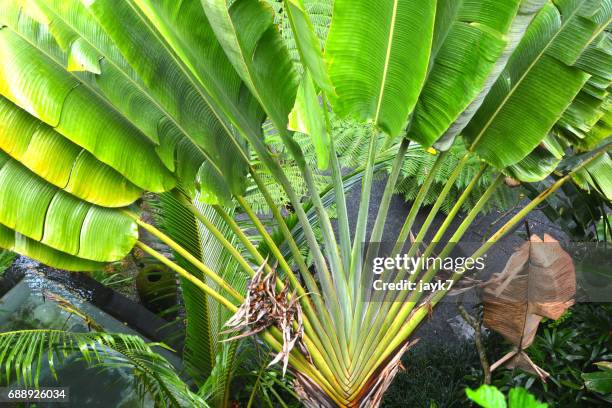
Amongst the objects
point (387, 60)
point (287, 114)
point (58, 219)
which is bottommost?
point (58, 219)

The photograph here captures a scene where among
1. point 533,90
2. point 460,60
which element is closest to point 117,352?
point 460,60

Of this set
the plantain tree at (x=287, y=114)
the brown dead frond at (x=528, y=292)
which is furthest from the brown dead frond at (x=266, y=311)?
the brown dead frond at (x=528, y=292)

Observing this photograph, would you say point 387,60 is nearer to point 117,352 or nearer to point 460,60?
point 460,60

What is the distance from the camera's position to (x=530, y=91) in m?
2.71

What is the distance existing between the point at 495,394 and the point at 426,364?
368 cm

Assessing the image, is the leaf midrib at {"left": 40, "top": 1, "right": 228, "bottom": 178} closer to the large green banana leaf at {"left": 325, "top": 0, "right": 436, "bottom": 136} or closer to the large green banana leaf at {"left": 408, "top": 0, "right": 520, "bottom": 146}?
the large green banana leaf at {"left": 325, "top": 0, "right": 436, "bottom": 136}

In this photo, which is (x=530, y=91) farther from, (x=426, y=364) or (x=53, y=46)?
(x=426, y=364)

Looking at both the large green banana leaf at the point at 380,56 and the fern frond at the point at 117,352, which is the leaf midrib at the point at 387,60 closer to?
the large green banana leaf at the point at 380,56

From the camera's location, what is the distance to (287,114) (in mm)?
2543

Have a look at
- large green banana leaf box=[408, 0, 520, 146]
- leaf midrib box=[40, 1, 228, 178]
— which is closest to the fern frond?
leaf midrib box=[40, 1, 228, 178]

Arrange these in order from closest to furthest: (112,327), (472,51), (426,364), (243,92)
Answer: (472,51)
(243,92)
(112,327)
(426,364)

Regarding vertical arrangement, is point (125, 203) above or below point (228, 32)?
below

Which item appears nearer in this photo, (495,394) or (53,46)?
(495,394)

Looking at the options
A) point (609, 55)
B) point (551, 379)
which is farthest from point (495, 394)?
point (551, 379)
